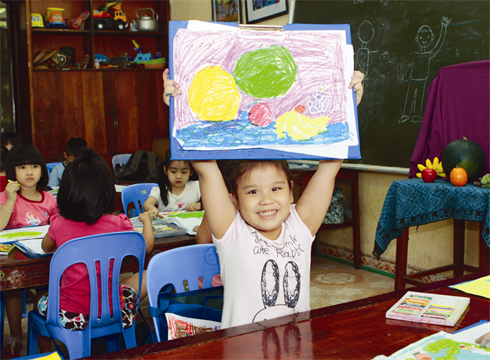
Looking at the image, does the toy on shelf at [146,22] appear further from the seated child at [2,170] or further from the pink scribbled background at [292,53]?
the pink scribbled background at [292,53]

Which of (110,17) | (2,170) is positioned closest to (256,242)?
(2,170)

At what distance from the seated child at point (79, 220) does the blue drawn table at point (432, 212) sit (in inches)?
59.9

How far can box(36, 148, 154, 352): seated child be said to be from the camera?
1717mm

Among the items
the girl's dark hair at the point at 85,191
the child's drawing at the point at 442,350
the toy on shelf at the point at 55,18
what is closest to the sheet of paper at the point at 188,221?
the girl's dark hair at the point at 85,191

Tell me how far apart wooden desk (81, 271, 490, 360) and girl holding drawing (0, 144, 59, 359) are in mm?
1737

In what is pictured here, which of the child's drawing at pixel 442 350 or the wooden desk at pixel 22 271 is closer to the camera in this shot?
the child's drawing at pixel 442 350

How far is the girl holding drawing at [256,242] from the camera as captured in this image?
1.16m

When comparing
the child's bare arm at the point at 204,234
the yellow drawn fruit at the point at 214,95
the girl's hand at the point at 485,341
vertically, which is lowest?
the girl's hand at the point at 485,341

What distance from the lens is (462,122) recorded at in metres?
2.64

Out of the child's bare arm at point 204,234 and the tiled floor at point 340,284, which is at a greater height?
the child's bare arm at point 204,234

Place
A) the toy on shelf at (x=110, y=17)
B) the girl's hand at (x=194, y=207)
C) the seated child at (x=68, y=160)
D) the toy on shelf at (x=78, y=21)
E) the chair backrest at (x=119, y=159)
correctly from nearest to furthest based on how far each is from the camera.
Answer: the girl's hand at (x=194, y=207), the seated child at (x=68, y=160), the chair backrest at (x=119, y=159), the toy on shelf at (x=78, y=21), the toy on shelf at (x=110, y=17)

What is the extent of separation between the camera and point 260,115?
1049mm

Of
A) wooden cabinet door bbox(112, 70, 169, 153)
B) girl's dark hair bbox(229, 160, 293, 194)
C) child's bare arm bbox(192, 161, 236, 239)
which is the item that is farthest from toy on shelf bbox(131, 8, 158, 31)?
child's bare arm bbox(192, 161, 236, 239)

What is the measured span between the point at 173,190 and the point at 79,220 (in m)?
1.21
